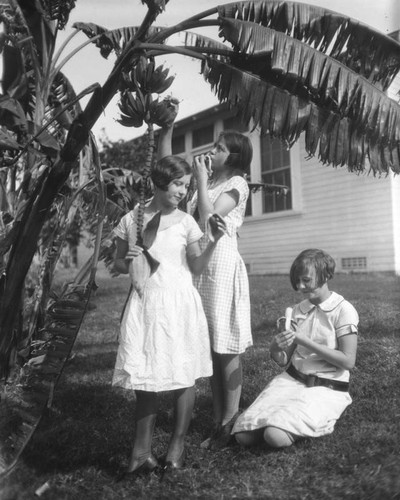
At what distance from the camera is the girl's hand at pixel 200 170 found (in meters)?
3.45

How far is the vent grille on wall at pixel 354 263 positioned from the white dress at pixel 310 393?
9022 millimetres

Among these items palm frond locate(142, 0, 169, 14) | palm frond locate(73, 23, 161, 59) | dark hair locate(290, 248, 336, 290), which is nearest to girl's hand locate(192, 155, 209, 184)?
dark hair locate(290, 248, 336, 290)

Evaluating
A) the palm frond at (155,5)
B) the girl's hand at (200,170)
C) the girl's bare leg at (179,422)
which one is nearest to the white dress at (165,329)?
the girl's bare leg at (179,422)

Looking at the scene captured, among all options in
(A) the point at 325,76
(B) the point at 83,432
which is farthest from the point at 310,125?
(B) the point at 83,432

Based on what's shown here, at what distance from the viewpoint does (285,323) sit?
3.47 metres

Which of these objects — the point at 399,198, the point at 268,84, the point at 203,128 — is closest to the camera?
the point at 268,84

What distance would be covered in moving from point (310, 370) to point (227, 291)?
685 mm

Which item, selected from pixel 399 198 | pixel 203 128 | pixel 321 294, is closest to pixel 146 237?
pixel 321 294

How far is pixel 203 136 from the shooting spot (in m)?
15.2

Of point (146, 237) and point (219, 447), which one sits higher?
point (146, 237)

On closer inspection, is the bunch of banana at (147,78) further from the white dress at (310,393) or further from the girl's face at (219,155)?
the white dress at (310,393)

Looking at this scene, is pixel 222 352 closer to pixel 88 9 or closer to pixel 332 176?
pixel 88 9

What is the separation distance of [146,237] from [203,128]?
1241 cm

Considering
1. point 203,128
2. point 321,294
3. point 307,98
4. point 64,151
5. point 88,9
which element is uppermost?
point 203,128
